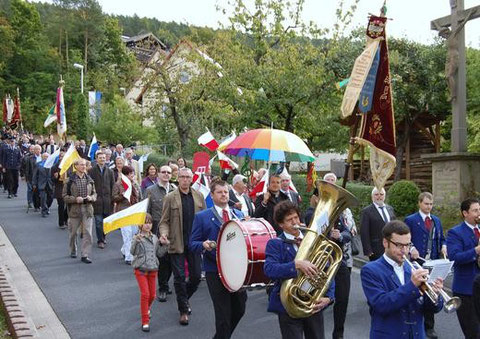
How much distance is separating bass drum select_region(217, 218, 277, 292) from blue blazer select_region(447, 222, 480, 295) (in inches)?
72.9

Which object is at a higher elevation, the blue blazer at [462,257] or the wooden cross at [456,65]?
the wooden cross at [456,65]

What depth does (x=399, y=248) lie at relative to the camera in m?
4.40

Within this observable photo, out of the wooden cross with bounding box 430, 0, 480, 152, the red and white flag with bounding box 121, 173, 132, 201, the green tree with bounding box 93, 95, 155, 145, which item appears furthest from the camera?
the green tree with bounding box 93, 95, 155, 145

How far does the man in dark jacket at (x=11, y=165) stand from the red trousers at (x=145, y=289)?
1543 centimetres

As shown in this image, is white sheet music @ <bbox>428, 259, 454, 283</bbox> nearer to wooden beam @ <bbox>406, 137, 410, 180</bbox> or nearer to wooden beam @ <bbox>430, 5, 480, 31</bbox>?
wooden beam @ <bbox>430, 5, 480, 31</bbox>

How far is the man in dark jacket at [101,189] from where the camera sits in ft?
43.9

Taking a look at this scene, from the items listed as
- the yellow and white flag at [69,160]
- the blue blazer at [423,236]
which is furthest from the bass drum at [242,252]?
the yellow and white flag at [69,160]

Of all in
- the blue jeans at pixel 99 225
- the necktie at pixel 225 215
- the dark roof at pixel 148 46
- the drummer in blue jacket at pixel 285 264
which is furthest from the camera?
the dark roof at pixel 148 46

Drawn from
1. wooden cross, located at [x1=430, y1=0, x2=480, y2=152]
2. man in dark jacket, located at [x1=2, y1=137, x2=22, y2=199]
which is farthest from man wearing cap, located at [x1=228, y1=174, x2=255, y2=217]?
man in dark jacket, located at [x1=2, y1=137, x2=22, y2=199]

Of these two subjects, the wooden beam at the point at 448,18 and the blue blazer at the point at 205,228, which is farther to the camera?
the wooden beam at the point at 448,18

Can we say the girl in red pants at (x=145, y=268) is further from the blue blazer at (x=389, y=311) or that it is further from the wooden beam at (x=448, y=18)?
the wooden beam at (x=448, y=18)

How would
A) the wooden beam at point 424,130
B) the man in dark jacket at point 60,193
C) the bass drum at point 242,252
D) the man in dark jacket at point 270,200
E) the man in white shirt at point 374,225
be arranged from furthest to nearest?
the wooden beam at point 424,130
the man in dark jacket at point 60,193
the man in dark jacket at point 270,200
the man in white shirt at point 374,225
the bass drum at point 242,252

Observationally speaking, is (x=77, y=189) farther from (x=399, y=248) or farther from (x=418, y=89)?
(x=418, y=89)

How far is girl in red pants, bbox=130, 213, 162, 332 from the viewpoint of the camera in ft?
26.0
